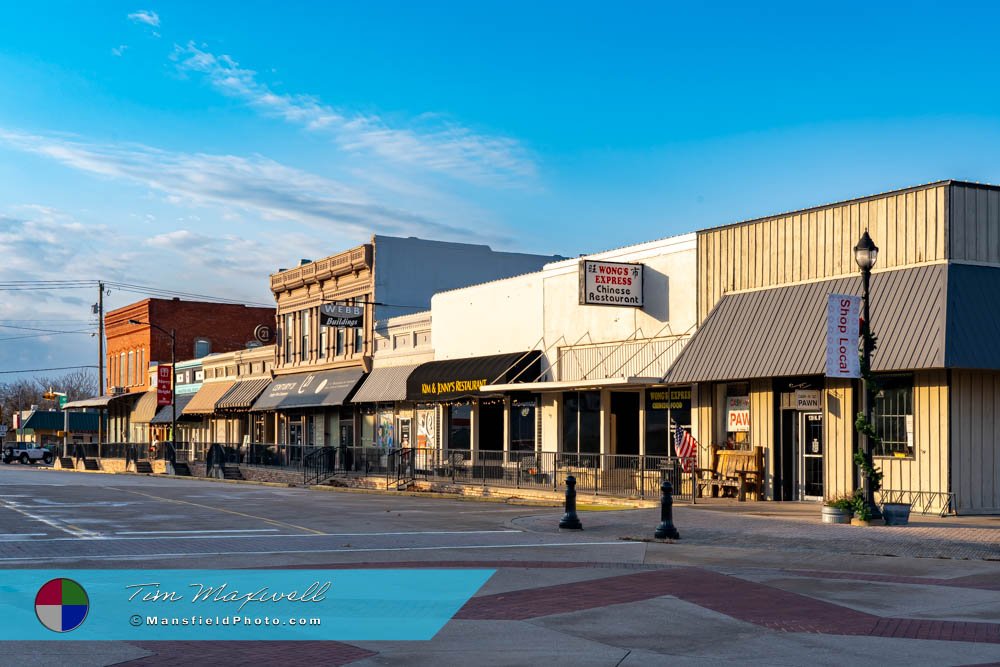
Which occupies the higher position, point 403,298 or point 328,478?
point 403,298

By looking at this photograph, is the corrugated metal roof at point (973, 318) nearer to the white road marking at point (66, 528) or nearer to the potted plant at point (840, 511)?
the potted plant at point (840, 511)

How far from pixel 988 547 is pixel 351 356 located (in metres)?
35.1

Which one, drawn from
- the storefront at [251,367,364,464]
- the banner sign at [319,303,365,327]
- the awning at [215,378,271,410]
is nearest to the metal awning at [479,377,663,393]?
the banner sign at [319,303,365,327]

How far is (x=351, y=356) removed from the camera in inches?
1949

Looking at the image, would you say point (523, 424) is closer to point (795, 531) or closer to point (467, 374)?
point (467, 374)

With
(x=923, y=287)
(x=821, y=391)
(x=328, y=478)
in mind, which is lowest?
(x=328, y=478)

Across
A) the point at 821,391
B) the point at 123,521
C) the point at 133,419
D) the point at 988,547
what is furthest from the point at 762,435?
the point at 133,419

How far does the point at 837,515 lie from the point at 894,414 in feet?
12.4

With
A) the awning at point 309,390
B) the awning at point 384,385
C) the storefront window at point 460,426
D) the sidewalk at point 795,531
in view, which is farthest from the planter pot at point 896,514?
the awning at point 309,390

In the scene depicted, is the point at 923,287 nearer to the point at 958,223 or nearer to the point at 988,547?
the point at 958,223

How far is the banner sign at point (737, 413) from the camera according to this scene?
1092 inches

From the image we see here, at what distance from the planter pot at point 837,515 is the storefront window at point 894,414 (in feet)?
10.4

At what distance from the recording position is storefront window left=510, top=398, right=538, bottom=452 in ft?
121

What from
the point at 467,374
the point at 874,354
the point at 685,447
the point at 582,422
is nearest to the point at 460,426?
the point at 467,374
